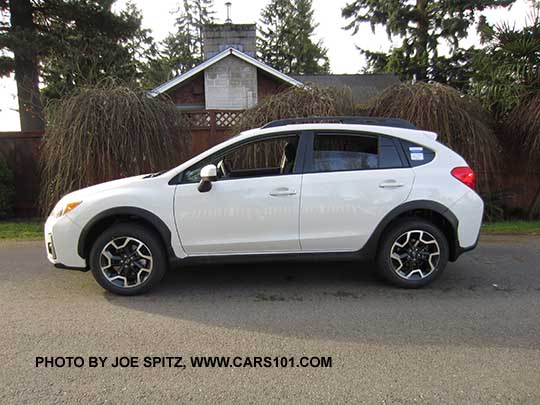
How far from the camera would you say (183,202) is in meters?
3.83

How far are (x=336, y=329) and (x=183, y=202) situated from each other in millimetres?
1916

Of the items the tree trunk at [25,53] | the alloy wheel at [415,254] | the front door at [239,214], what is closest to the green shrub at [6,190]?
the tree trunk at [25,53]

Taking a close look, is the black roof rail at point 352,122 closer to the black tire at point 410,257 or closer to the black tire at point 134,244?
the black tire at point 410,257

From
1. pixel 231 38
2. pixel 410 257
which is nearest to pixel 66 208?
pixel 410 257

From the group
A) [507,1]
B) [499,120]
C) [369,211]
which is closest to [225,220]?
[369,211]

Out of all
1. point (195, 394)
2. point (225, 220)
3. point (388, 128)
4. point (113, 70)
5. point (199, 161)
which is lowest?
point (195, 394)

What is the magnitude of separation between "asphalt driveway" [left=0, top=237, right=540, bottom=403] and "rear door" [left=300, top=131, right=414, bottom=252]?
623 mm

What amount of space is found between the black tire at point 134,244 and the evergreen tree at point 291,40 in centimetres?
4141

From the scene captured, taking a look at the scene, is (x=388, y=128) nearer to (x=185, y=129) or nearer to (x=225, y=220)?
(x=225, y=220)

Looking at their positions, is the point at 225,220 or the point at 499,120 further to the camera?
the point at 499,120

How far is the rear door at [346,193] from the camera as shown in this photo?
3.92 meters

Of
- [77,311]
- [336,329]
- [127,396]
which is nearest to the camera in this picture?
[127,396]

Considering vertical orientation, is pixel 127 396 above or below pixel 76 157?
below

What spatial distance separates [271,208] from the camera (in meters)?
3.88
